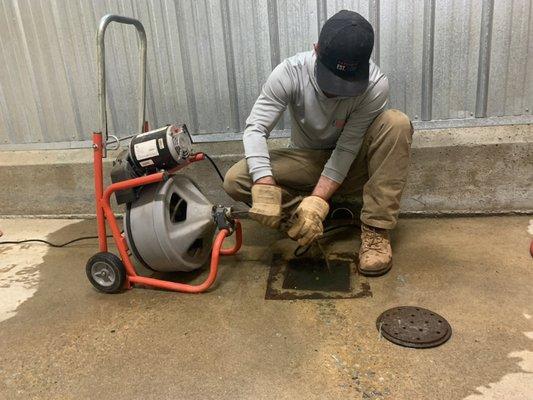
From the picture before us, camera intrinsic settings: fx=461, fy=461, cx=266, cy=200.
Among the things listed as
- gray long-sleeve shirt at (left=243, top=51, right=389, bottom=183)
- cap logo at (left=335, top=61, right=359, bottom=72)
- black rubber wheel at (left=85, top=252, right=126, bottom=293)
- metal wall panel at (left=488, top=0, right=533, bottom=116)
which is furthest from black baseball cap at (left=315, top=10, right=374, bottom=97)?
black rubber wheel at (left=85, top=252, right=126, bottom=293)

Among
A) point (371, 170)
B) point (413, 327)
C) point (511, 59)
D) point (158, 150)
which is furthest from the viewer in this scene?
point (511, 59)

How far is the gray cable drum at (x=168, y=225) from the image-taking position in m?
1.84

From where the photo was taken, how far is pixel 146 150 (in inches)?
71.1

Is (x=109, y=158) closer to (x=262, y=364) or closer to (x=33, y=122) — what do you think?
(x=33, y=122)

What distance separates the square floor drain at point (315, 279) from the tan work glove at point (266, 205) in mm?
276

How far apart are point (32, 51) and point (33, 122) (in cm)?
43

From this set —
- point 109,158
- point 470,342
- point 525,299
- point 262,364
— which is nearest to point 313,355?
point 262,364

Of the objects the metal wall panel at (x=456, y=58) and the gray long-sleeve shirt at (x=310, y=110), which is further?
the metal wall panel at (x=456, y=58)

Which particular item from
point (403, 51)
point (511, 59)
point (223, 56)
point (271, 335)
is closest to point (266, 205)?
point (271, 335)

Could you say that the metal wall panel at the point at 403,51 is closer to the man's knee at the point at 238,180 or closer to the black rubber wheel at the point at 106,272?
the man's knee at the point at 238,180

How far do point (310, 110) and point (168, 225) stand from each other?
2.53 ft

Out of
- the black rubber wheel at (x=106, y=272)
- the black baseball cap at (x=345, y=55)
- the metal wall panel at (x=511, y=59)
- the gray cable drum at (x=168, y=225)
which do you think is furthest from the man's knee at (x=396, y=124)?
the black rubber wheel at (x=106, y=272)

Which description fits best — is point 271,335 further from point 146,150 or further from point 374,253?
point 146,150

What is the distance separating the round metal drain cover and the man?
300 millimetres
